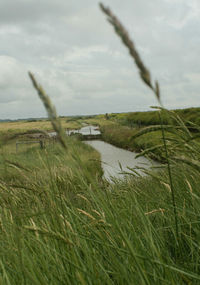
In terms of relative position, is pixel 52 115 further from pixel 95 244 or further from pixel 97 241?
pixel 95 244

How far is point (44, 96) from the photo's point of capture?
591 mm

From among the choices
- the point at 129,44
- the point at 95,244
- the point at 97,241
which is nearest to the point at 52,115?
the point at 129,44

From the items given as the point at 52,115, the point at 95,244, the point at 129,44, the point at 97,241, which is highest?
the point at 129,44

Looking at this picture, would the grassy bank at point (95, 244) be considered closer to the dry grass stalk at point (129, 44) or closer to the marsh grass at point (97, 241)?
the marsh grass at point (97, 241)

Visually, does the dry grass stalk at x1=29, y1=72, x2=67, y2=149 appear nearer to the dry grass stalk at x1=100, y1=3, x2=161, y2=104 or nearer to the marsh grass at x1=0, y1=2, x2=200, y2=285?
the marsh grass at x1=0, y1=2, x2=200, y2=285

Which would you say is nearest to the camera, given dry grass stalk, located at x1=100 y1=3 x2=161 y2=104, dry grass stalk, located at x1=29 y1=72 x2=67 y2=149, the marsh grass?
dry grass stalk, located at x1=29 y1=72 x2=67 y2=149

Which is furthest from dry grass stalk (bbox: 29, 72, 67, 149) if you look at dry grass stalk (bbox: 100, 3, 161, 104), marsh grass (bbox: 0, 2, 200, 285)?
dry grass stalk (bbox: 100, 3, 161, 104)

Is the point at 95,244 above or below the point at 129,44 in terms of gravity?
below

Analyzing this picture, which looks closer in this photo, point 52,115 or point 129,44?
point 52,115

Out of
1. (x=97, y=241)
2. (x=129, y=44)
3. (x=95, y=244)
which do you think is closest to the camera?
(x=129, y=44)

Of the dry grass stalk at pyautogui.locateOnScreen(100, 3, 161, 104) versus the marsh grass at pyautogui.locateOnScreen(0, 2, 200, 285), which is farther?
the marsh grass at pyautogui.locateOnScreen(0, 2, 200, 285)

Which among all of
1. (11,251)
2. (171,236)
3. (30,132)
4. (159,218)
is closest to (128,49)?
(30,132)

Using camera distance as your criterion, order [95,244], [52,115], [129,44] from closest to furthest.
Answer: [52,115]
[129,44]
[95,244]

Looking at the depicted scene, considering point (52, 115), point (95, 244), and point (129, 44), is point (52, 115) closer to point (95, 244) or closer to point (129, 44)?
point (129, 44)
